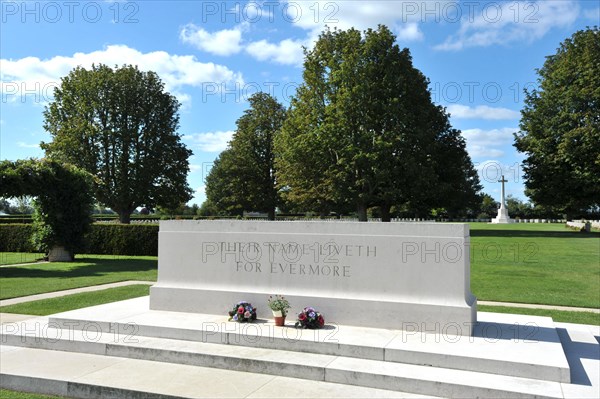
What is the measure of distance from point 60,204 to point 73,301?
40.6ft

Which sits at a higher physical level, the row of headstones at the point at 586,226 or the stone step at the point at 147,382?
the row of headstones at the point at 586,226

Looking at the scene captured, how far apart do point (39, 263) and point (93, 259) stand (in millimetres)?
2674

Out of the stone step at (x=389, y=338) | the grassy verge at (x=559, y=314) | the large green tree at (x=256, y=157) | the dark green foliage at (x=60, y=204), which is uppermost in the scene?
the large green tree at (x=256, y=157)

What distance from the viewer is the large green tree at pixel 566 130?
35656 millimetres

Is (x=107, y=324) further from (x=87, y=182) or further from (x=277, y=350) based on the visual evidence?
(x=87, y=182)

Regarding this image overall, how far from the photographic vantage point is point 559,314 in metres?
10.2

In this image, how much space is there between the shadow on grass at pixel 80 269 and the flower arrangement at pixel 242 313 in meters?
11.5

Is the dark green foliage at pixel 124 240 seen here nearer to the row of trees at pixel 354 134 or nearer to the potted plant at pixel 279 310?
the row of trees at pixel 354 134

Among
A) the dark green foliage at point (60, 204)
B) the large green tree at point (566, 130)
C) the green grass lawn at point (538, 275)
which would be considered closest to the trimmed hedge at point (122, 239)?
the dark green foliage at point (60, 204)

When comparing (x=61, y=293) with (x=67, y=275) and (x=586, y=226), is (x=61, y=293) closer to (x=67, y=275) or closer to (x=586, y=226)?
(x=67, y=275)

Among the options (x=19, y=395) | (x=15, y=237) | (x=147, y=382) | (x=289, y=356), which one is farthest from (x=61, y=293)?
(x=15, y=237)

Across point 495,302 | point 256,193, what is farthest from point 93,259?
point 256,193

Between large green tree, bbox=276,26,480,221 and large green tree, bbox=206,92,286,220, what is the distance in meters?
12.0

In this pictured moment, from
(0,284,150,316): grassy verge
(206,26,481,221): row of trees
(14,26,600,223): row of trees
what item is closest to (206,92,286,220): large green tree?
(14,26,600,223): row of trees
